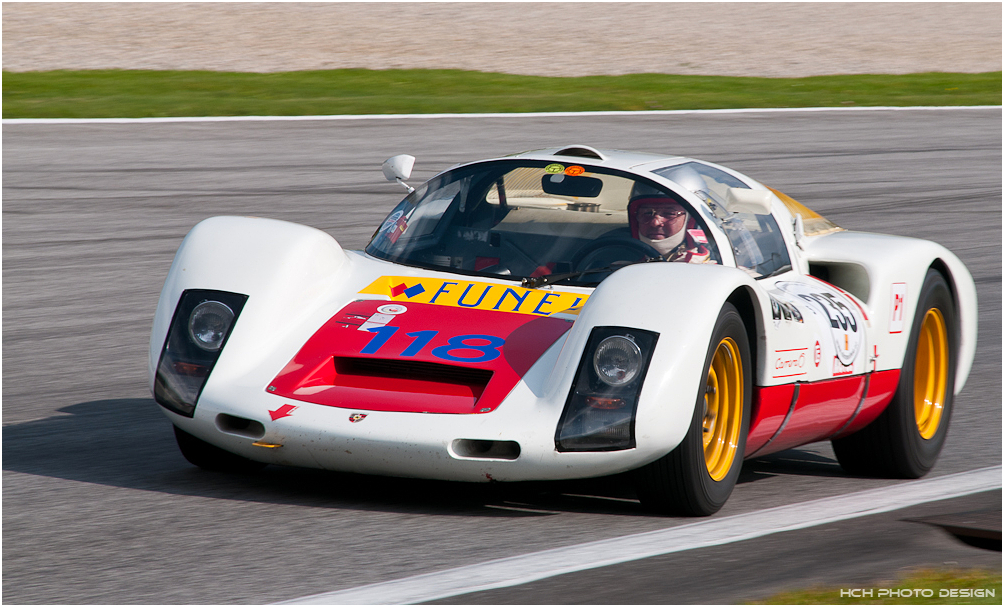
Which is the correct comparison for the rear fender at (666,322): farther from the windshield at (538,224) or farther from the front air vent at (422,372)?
the windshield at (538,224)

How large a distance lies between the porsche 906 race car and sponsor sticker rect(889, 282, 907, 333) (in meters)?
0.01

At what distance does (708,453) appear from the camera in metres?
4.84

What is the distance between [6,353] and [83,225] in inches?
162

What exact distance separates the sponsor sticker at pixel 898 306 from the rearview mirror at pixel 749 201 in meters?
0.66

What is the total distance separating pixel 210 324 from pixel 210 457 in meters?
0.52

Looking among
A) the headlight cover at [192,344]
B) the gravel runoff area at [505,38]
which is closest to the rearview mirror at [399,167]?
the headlight cover at [192,344]

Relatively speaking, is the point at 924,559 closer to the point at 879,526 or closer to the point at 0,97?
the point at 879,526

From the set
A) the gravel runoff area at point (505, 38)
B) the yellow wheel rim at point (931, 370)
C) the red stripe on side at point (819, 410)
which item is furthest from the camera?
the gravel runoff area at point (505, 38)

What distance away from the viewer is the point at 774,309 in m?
5.06

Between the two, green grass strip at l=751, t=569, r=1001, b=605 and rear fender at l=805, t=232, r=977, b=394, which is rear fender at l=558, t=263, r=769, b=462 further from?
rear fender at l=805, t=232, r=977, b=394

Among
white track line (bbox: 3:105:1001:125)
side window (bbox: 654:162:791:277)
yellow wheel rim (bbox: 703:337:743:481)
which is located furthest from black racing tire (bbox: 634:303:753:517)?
white track line (bbox: 3:105:1001:125)

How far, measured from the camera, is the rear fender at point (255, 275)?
16.2ft

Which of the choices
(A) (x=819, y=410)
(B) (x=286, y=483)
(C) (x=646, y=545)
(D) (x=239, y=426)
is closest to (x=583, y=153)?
(A) (x=819, y=410)

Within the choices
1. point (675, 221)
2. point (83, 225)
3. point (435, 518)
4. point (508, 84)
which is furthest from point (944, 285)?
point (508, 84)
